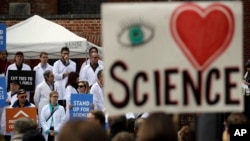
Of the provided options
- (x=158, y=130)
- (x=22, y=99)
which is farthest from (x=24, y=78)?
(x=158, y=130)

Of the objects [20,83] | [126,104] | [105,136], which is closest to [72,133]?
[105,136]

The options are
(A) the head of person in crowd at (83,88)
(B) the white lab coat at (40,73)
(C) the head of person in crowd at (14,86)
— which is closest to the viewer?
(A) the head of person in crowd at (83,88)

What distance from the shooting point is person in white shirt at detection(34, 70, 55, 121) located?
18016mm

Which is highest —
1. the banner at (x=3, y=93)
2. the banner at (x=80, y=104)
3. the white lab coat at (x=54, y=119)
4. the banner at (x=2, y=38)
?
the banner at (x=2, y=38)

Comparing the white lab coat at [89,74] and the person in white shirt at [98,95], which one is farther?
the white lab coat at [89,74]

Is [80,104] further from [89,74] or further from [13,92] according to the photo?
[89,74]

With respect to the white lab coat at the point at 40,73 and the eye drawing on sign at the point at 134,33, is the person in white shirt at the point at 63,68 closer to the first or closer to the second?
the white lab coat at the point at 40,73

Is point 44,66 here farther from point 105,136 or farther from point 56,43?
point 105,136

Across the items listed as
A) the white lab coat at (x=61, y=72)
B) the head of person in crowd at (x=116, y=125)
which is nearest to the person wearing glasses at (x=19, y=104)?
the white lab coat at (x=61, y=72)

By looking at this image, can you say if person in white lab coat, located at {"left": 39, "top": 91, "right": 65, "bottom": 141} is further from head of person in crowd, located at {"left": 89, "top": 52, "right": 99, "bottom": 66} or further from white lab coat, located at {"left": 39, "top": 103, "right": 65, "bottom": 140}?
head of person in crowd, located at {"left": 89, "top": 52, "right": 99, "bottom": 66}

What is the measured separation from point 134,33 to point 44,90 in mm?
11918

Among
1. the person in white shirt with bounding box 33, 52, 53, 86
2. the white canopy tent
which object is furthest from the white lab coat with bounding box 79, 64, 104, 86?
the white canopy tent

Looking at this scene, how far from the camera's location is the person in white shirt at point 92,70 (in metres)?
18.9

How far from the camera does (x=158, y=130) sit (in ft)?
18.7
